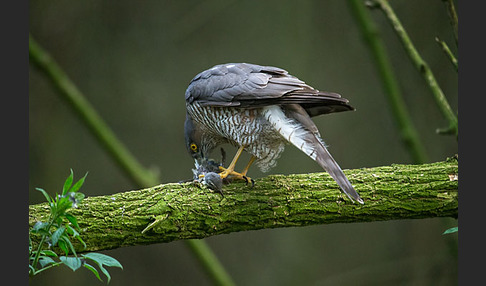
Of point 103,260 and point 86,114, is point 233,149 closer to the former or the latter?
point 86,114

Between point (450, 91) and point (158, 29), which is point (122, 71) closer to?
point (158, 29)

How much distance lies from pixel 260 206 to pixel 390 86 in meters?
1.72

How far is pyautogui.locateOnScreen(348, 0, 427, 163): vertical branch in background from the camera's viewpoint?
3.52m

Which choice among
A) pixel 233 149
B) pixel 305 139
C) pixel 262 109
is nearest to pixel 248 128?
pixel 262 109

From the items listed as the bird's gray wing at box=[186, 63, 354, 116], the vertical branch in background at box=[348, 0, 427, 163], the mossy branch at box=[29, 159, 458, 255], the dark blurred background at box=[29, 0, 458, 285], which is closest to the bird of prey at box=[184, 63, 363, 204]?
the bird's gray wing at box=[186, 63, 354, 116]

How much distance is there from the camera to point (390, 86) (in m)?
3.56

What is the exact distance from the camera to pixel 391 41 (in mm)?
4977

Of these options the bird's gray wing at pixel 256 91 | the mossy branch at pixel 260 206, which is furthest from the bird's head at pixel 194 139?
the mossy branch at pixel 260 206

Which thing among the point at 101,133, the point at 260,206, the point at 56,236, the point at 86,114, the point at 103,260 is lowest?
the point at 260,206

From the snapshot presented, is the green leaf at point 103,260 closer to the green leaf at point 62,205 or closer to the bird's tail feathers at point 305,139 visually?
the green leaf at point 62,205

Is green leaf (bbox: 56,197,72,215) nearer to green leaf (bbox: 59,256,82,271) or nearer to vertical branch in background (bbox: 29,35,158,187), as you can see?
green leaf (bbox: 59,256,82,271)

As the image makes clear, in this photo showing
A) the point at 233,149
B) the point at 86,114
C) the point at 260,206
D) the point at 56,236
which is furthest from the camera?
the point at 233,149

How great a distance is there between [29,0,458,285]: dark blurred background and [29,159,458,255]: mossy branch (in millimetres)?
2144

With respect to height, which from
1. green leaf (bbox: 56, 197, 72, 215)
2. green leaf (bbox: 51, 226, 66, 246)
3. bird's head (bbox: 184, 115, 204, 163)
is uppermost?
bird's head (bbox: 184, 115, 204, 163)
